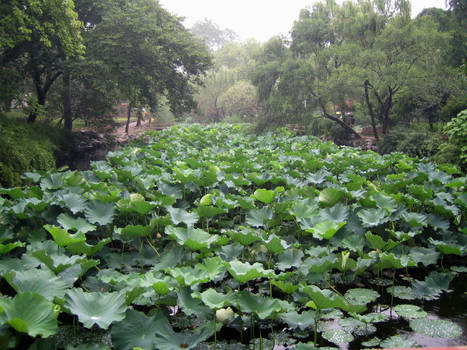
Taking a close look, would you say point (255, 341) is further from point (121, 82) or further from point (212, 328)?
point (121, 82)

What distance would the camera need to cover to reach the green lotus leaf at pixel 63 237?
7.22 feet

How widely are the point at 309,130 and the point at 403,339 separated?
11.1m

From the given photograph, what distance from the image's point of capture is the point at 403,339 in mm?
2006

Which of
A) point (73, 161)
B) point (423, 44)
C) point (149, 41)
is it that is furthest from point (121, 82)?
point (423, 44)

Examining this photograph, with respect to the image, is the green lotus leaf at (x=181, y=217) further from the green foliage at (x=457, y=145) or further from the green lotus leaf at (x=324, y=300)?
the green foliage at (x=457, y=145)

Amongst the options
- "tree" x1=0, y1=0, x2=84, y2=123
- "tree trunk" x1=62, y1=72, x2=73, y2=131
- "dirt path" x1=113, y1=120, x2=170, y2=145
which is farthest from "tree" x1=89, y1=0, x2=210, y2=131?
"dirt path" x1=113, y1=120, x2=170, y2=145

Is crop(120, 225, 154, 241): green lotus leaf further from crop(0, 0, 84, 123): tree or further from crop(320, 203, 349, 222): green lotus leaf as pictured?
crop(0, 0, 84, 123): tree

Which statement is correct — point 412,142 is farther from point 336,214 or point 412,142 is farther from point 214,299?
point 214,299

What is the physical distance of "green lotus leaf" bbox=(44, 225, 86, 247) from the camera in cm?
220

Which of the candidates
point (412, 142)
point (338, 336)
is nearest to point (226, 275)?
point (338, 336)

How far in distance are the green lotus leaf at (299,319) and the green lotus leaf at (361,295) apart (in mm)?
586

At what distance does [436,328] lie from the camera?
2.13m

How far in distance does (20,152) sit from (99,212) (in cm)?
444

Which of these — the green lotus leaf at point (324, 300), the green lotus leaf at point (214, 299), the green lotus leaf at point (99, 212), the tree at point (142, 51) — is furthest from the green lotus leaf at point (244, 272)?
the tree at point (142, 51)
